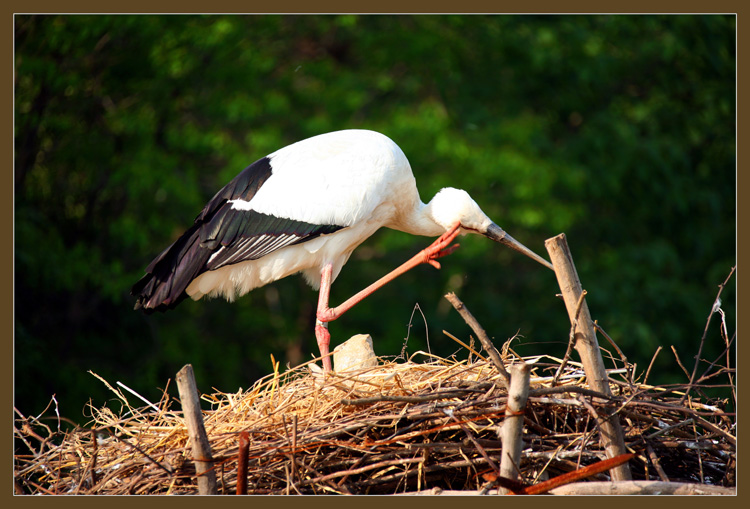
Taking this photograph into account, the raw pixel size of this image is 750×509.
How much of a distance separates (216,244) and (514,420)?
2.12 m

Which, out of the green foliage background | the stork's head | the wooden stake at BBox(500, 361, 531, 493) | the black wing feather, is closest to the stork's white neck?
the stork's head

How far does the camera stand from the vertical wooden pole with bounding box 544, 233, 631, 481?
9.86 feet

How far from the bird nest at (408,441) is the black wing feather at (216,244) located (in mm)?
935

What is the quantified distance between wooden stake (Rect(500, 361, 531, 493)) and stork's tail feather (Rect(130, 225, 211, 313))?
2096 millimetres

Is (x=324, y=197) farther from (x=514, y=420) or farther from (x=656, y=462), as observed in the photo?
(x=656, y=462)

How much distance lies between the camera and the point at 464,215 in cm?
480

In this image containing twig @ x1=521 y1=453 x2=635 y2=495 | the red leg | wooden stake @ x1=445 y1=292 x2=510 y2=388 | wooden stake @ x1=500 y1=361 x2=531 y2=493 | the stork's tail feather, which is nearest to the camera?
wooden stake @ x1=445 y1=292 x2=510 y2=388

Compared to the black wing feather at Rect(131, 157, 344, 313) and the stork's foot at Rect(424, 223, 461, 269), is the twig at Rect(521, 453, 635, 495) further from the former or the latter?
the black wing feather at Rect(131, 157, 344, 313)

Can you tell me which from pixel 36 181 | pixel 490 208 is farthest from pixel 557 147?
pixel 36 181

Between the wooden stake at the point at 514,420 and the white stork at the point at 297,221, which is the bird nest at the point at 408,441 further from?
the white stork at the point at 297,221

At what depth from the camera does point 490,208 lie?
10.0 m

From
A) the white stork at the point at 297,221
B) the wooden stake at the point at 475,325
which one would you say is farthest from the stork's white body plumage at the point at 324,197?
the wooden stake at the point at 475,325

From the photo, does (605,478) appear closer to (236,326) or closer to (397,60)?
(236,326)

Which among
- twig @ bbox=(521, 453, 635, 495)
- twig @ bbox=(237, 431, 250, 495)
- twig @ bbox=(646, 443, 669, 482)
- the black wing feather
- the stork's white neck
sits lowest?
twig @ bbox=(646, 443, 669, 482)
